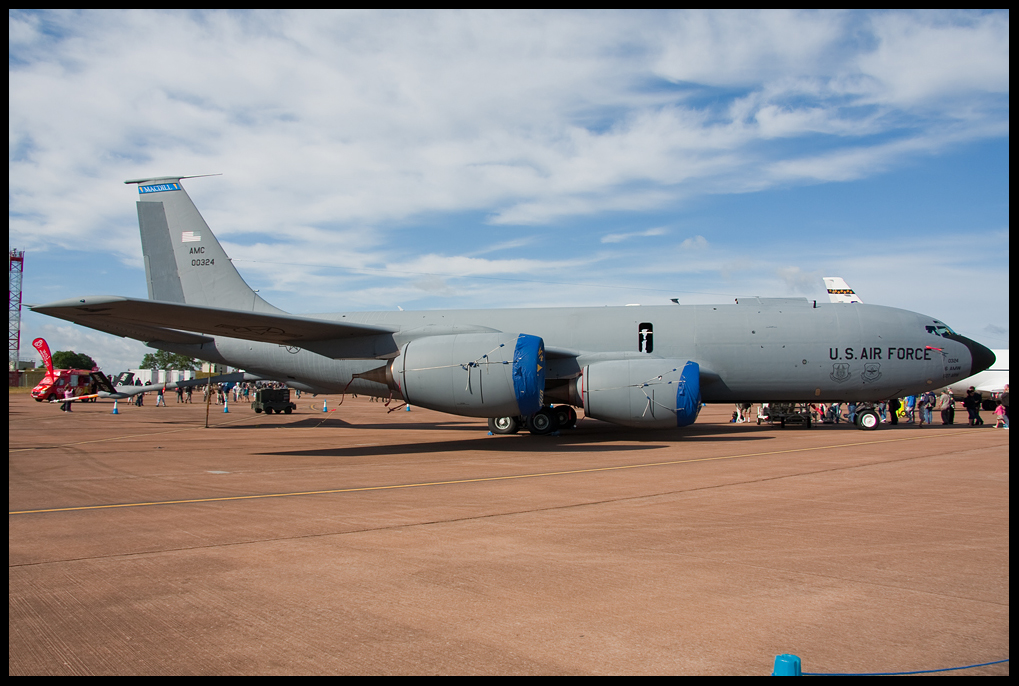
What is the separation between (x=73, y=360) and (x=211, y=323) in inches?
6090

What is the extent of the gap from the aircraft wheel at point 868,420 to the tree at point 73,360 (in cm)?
15058

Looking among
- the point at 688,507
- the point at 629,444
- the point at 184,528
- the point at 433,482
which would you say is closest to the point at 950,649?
the point at 688,507

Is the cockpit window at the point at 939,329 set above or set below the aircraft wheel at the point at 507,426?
above

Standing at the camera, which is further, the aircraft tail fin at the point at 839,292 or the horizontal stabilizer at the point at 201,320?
the aircraft tail fin at the point at 839,292

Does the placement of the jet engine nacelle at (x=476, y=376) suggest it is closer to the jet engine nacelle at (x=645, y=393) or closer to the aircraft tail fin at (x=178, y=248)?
the jet engine nacelle at (x=645, y=393)

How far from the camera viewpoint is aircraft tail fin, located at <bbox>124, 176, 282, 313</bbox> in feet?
71.5

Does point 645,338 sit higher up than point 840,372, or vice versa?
point 645,338

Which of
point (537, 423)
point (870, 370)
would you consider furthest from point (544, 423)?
point (870, 370)

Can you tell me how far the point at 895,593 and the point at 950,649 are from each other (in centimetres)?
110

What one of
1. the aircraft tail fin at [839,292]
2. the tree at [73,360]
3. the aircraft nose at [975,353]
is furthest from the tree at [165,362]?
the aircraft nose at [975,353]

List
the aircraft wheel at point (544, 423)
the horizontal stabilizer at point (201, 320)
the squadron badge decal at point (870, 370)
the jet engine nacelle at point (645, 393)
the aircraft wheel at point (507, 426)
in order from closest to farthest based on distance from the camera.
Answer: the horizontal stabilizer at point (201, 320) < the jet engine nacelle at point (645, 393) < the squadron badge decal at point (870, 370) < the aircraft wheel at point (544, 423) < the aircraft wheel at point (507, 426)

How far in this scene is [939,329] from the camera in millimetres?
20422

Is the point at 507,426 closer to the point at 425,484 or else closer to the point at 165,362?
the point at 425,484

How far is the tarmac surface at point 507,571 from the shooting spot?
12.0 feet
